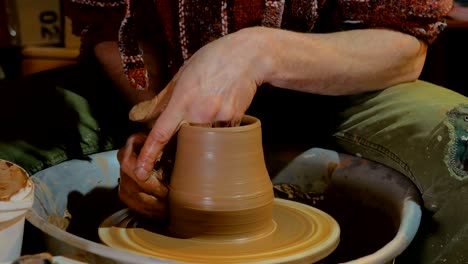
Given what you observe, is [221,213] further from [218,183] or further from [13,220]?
[13,220]

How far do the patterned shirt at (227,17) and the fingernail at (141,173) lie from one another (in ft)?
1.32

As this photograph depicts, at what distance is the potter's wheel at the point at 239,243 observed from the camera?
1.01m

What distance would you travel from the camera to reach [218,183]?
3.39 ft

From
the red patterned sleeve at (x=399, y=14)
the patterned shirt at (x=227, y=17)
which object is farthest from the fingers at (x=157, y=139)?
the red patterned sleeve at (x=399, y=14)

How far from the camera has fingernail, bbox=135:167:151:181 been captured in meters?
1.05

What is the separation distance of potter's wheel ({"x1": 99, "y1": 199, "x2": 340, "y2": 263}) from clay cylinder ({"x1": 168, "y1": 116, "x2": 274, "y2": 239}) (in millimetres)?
22

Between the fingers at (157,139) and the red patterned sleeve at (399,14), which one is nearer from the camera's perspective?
the fingers at (157,139)

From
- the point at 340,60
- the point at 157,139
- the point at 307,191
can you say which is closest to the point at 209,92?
the point at 157,139

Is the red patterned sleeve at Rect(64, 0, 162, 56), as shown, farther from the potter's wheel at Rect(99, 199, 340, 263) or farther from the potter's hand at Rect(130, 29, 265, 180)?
the potter's wheel at Rect(99, 199, 340, 263)

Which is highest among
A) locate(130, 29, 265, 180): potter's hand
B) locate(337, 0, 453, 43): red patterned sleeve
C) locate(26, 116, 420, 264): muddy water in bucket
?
locate(337, 0, 453, 43): red patterned sleeve

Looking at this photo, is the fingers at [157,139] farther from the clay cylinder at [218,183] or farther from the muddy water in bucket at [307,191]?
the muddy water in bucket at [307,191]

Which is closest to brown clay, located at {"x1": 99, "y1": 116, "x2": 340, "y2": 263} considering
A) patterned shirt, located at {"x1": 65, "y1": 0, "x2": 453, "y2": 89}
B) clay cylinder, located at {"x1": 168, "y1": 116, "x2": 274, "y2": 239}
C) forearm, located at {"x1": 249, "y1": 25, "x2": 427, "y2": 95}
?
clay cylinder, located at {"x1": 168, "y1": 116, "x2": 274, "y2": 239}

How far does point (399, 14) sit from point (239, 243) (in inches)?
23.3

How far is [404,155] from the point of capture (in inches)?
49.7
